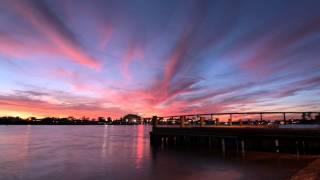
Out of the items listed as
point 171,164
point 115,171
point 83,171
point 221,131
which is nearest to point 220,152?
point 221,131

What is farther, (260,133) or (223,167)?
(260,133)

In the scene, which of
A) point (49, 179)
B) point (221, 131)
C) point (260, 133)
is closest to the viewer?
point (49, 179)

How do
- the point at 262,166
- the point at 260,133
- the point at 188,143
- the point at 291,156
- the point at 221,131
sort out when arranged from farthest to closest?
1. the point at 188,143
2. the point at 221,131
3. the point at 260,133
4. the point at 291,156
5. the point at 262,166

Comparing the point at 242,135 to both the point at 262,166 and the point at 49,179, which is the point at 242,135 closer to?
the point at 262,166

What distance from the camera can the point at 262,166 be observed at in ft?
67.9

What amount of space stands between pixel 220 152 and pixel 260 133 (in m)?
4.86

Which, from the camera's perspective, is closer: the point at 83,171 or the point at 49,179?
the point at 49,179

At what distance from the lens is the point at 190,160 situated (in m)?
25.5

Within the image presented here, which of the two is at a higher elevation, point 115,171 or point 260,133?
point 260,133

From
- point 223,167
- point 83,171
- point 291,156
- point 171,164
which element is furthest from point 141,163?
point 291,156

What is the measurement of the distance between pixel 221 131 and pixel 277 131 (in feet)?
17.2

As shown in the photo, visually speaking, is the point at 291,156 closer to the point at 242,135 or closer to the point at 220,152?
the point at 242,135

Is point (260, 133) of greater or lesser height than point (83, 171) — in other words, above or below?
above

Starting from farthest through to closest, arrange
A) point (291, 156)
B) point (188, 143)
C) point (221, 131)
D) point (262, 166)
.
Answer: point (188, 143), point (221, 131), point (291, 156), point (262, 166)
